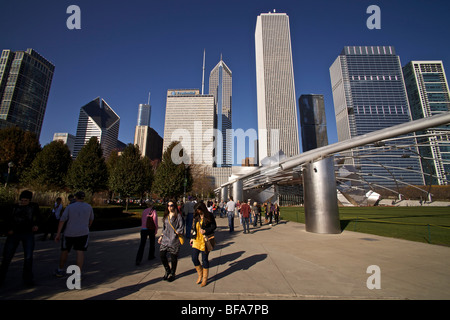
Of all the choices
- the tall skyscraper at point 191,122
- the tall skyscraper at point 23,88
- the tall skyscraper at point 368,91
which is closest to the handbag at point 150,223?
the tall skyscraper at point 191,122

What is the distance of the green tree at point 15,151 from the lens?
2539 cm

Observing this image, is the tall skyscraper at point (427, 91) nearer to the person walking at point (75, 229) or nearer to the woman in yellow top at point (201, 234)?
the woman in yellow top at point (201, 234)

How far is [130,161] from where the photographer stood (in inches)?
1003

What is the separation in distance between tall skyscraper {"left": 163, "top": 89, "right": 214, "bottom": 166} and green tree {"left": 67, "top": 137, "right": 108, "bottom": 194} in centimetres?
9986

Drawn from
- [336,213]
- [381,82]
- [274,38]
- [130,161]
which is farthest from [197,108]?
[381,82]

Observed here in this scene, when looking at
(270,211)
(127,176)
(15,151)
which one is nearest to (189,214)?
(270,211)

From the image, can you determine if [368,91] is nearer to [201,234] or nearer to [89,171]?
[89,171]

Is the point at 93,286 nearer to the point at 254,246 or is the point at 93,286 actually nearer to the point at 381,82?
the point at 254,246

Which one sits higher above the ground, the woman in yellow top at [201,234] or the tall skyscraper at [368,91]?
the tall skyscraper at [368,91]

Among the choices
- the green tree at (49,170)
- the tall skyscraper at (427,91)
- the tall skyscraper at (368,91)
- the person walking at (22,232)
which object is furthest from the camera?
the tall skyscraper at (368,91)

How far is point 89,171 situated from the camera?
75.8 feet

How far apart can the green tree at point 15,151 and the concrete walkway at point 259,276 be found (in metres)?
29.8

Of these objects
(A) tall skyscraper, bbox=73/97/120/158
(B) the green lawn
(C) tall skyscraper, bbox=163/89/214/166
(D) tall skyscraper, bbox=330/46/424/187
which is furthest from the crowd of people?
(A) tall skyscraper, bbox=73/97/120/158

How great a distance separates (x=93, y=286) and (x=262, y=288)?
3363 millimetres
